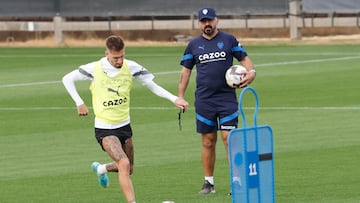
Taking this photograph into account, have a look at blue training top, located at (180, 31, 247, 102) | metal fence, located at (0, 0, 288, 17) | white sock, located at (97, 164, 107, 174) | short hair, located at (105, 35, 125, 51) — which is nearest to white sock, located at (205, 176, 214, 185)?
blue training top, located at (180, 31, 247, 102)

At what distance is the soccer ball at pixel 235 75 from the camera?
49.9ft

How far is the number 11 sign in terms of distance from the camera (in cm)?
1227

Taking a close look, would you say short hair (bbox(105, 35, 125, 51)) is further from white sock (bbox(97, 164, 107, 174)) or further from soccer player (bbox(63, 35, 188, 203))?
white sock (bbox(97, 164, 107, 174))

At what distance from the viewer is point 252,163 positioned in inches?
485

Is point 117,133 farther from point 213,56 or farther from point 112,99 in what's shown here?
point 213,56

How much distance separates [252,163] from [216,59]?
4003mm

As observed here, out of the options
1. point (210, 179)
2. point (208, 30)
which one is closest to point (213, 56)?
point (208, 30)

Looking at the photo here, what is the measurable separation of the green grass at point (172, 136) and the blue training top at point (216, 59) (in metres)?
1.25

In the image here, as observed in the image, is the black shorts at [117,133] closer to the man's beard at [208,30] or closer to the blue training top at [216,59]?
the blue training top at [216,59]

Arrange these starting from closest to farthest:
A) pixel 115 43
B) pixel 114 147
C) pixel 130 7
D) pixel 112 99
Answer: pixel 115 43 < pixel 114 147 < pixel 112 99 < pixel 130 7

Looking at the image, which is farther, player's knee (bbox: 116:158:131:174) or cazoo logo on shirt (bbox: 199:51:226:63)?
cazoo logo on shirt (bbox: 199:51:226:63)

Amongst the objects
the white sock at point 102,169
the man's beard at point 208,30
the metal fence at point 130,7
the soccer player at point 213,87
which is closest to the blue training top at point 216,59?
the soccer player at point 213,87

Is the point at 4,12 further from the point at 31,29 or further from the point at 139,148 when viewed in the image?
the point at 139,148

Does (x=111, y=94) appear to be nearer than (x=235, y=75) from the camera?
Yes
